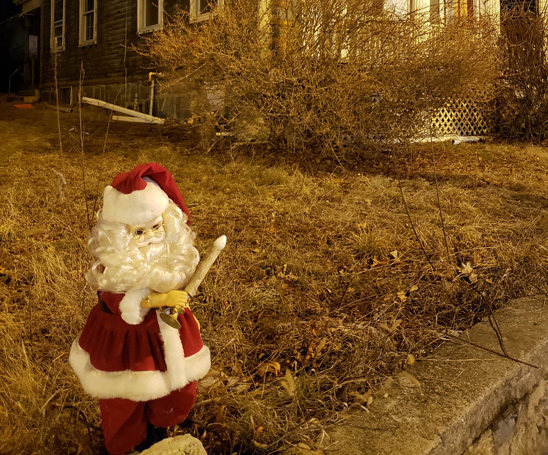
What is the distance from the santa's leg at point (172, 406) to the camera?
80.1 inches

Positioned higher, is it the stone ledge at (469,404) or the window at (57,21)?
the window at (57,21)

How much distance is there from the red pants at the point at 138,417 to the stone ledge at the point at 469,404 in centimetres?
59

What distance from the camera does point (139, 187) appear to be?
182 centimetres

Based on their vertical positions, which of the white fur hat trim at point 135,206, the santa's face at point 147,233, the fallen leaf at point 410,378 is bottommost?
the fallen leaf at point 410,378

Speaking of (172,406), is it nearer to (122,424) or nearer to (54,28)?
(122,424)

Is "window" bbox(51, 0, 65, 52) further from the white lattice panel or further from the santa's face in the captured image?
the santa's face

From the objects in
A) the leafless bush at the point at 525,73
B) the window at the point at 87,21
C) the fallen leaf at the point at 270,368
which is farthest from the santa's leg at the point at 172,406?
the window at the point at 87,21

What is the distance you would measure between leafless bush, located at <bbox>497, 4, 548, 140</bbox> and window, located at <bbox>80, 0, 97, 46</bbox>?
12.0 metres

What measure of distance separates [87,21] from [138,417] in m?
17.8

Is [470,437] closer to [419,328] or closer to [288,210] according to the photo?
[419,328]

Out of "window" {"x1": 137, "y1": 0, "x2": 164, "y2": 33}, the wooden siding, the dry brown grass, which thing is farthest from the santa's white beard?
"window" {"x1": 137, "y1": 0, "x2": 164, "y2": 33}

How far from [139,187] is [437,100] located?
327 inches

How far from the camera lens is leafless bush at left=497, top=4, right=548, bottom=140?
443 inches

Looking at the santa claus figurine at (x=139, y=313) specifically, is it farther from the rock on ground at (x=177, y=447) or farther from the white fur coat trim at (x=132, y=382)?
the rock on ground at (x=177, y=447)
